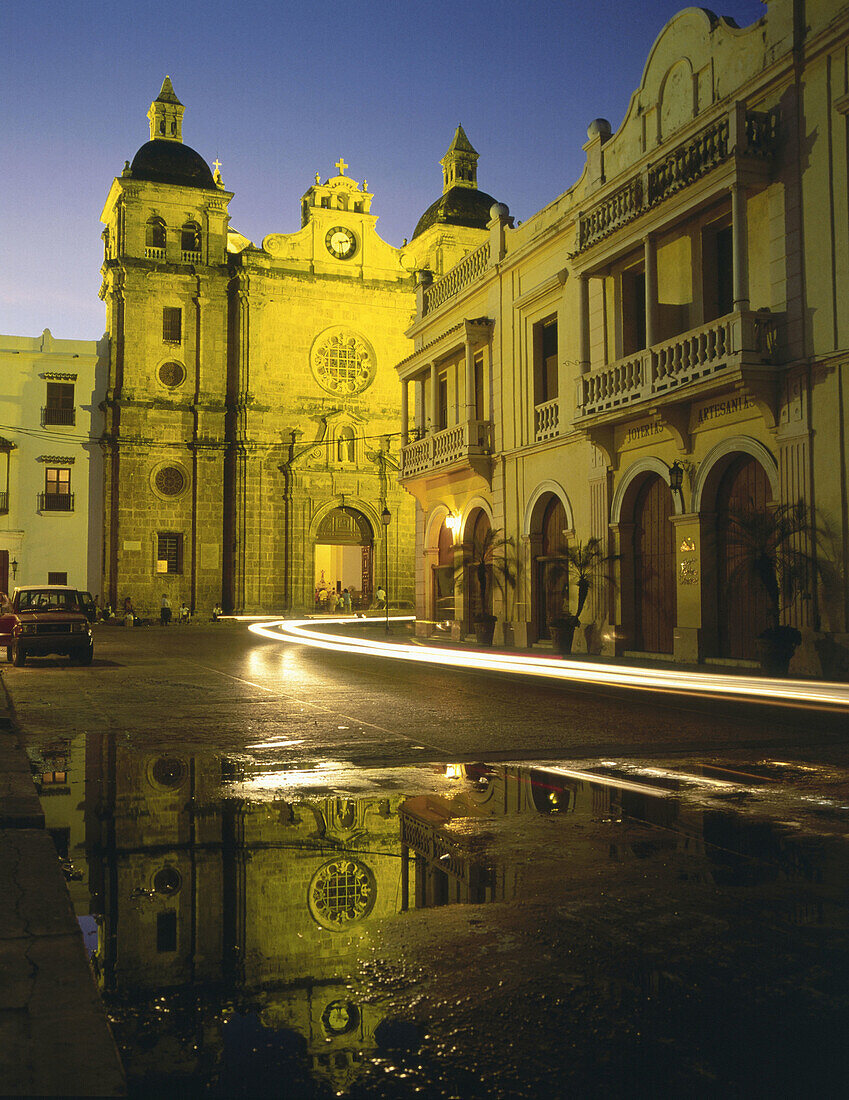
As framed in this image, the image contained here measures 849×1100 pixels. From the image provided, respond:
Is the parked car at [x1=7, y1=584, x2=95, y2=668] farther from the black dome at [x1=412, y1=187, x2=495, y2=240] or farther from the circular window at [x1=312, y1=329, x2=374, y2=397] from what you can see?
the black dome at [x1=412, y1=187, x2=495, y2=240]

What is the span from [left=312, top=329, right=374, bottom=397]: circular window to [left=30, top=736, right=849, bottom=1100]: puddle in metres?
44.0

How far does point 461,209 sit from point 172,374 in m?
17.1

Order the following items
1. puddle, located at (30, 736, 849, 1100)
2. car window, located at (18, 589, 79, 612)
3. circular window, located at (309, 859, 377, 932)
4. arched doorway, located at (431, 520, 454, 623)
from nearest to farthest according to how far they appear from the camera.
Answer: puddle, located at (30, 736, 849, 1100), circular window, located at (309, 859, 377, 932), car window, located at (18, 589, 79, 612), arched doorway, located at (431, 520, 454, 623)

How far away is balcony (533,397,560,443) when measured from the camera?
2366 cm

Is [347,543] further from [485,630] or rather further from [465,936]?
[465,936]

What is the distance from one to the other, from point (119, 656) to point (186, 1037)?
20.3 meters

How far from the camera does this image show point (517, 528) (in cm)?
2558

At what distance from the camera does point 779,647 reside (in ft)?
50.4

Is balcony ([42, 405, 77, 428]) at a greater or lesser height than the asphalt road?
greater

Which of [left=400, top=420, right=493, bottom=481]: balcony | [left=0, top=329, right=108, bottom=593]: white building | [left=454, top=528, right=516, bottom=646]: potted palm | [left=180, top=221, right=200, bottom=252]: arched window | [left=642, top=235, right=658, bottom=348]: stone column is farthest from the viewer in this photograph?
[left=180, top=221, right=200, bottom=252]: arched window

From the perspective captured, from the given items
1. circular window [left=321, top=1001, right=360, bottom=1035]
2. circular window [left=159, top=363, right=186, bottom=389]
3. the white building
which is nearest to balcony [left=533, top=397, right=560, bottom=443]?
circular window [left=321, top=1001, right=360, bottom=1035]

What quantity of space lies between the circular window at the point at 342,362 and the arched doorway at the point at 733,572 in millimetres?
33614

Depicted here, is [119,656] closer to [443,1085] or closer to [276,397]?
[443,1085]

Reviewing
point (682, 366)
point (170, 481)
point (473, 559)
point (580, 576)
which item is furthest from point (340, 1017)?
point (170, 481)
